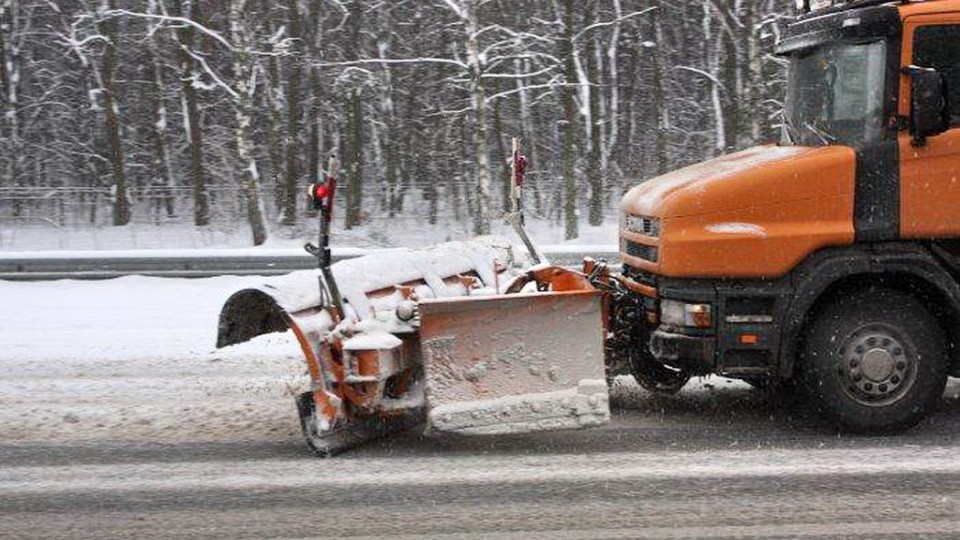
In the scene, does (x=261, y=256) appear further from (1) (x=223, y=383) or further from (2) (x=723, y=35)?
(2) (x=723, y=35)

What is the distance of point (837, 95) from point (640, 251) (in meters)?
1.57

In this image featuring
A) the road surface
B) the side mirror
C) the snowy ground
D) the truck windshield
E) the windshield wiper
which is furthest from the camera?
the snowy ground

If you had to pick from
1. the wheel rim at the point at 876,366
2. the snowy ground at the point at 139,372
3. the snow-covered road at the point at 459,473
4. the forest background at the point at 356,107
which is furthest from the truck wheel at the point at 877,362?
the forest background at the point at 356,107

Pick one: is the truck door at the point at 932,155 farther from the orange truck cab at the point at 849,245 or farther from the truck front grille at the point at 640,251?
the truck front grille at the point at 640,251

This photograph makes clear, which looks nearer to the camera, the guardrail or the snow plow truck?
the snow plow truck

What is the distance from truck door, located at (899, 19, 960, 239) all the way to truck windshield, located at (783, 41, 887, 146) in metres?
0.16

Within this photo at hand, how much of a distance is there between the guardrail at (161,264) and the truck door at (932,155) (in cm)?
876

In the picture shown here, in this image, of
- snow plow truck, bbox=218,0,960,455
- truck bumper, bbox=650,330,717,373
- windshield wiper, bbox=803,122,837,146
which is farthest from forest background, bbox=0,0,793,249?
truck bumper, bbox=650,330,717,373

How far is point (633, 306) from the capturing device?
6988mm

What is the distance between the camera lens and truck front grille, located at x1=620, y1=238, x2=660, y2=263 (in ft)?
21.6

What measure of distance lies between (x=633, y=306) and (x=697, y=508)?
2.05 meters

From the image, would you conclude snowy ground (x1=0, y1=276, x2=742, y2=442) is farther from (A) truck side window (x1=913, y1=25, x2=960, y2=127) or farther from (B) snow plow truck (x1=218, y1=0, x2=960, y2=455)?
(A) truck side window (x1=913, y1=25, x2=960, y2=127)

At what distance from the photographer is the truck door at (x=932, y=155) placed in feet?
20.1

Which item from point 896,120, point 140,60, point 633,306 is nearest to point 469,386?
point 633,306
